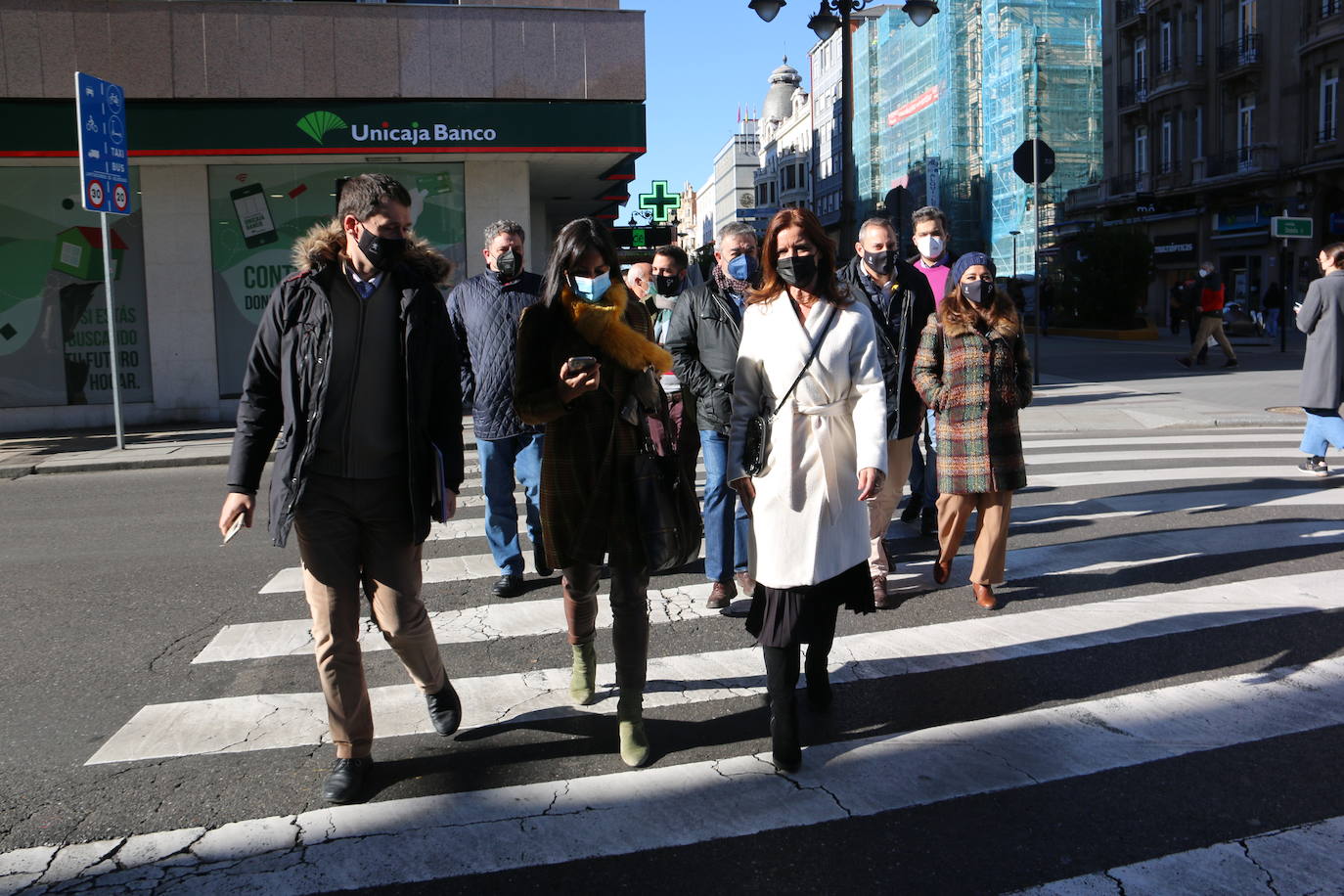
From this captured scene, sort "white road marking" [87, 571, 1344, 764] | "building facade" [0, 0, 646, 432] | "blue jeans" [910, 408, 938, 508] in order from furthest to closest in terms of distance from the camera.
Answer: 1. "building facade" [0, 0, 646, 432]
2. "blue jeans" [910, 408, 938, 508]
3. "white road marking" [87, 571, 1344, 764]

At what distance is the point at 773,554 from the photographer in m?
3.90

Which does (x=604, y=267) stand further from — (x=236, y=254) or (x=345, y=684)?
(x=236, y=254)

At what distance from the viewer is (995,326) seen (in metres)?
5.88

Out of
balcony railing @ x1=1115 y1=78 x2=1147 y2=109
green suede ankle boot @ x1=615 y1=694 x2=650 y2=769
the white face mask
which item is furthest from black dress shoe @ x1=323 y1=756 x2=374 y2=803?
balcony railing @ x1=1115 y1=78 x2=1147 y2=109

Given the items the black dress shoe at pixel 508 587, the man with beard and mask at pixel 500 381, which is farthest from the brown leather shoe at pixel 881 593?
the black dress shoe at pixel 508 587

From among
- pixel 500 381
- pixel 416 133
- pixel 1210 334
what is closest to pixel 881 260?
pixel 500 381

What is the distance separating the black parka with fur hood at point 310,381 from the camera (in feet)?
12.1

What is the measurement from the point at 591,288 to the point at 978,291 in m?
2.67

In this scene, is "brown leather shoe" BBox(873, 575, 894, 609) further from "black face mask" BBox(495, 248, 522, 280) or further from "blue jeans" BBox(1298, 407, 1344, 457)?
"blue jeans" BBox(1298, 407, 1344, 457)

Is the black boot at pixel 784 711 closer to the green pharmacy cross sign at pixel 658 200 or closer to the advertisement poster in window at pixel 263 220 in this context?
the advertisement poster in window at pixel 263 220

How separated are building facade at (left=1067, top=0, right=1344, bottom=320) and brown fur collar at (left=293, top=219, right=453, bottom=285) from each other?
3793cm

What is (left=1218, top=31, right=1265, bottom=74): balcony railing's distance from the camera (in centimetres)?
4012

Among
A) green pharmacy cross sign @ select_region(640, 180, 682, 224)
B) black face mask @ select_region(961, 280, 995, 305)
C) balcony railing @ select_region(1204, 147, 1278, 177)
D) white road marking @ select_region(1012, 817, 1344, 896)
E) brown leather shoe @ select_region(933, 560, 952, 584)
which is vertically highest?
balcony railing @ select_region(1204, 147, 1278, 177)


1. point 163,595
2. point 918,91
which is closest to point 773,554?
point 163,595
